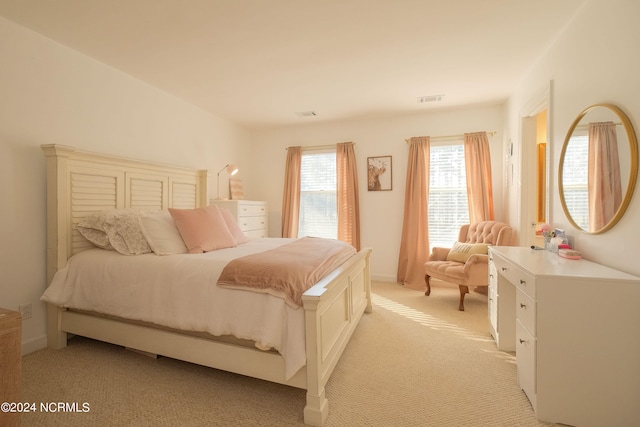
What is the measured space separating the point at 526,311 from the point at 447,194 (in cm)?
288

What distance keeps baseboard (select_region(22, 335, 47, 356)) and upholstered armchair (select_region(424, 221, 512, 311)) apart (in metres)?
3.86

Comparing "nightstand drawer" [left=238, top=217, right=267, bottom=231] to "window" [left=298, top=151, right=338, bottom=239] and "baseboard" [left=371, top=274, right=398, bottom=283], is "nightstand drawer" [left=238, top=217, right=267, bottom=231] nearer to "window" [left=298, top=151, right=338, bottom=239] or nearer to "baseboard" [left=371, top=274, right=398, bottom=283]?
"window" [left=298, top=151, right=338, bottom=239]

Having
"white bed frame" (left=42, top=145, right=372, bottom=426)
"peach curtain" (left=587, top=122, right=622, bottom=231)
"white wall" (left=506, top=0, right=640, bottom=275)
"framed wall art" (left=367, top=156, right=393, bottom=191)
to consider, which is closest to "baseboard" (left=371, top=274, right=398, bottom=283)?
"framed wall art" (left=367, top=156, right=393, bottom=191)

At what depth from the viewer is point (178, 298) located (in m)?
1.98

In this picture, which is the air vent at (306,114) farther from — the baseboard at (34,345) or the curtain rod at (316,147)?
the baseboard at (34,345)

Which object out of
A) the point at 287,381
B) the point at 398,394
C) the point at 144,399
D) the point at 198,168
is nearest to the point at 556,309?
the point at 398,394

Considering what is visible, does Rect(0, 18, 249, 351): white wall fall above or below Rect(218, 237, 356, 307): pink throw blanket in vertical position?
above

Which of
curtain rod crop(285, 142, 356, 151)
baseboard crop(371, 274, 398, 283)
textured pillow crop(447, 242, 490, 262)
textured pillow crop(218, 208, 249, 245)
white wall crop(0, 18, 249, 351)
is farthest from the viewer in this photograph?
curtain rod crop(285, 142, 356, 151)

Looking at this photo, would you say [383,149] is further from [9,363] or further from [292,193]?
[9,363]

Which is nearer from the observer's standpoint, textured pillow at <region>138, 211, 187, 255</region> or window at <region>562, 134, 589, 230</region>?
window at <region>562, 134, 589, 230</region>

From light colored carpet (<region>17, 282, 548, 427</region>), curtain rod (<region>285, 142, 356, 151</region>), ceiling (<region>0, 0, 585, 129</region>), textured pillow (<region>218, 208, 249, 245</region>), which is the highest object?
ceiling (<region>0, 0, 585, 129</region>)

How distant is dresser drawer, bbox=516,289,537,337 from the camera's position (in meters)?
1.65

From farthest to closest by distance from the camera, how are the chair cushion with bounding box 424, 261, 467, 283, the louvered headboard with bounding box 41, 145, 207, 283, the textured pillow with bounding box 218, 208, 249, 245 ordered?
the chair cushion with bounding box 424, 261, 467, 283 → the textured pillow with bounding box 218, 208, 249, 245 → the louvered headboard with bounding box 41, 145, 207, 283

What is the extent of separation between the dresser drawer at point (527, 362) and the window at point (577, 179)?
2.93 feet
